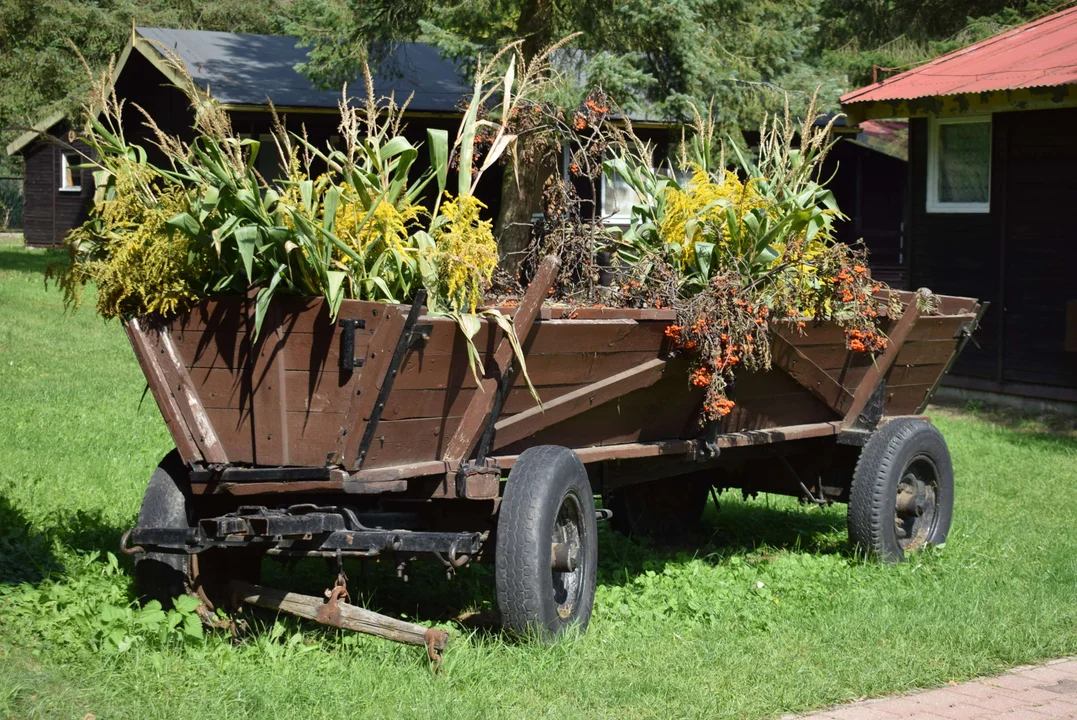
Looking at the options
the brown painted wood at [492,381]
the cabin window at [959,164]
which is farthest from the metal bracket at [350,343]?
the cabin window at [959,164]

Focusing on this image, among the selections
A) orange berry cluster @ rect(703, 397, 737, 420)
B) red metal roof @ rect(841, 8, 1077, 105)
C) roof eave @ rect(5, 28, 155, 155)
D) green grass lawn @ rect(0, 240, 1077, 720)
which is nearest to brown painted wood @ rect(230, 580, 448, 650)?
green grass lawn @ rect(0, 240, 1077, 720)

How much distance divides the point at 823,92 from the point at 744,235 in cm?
921

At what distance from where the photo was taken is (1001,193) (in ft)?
41.3

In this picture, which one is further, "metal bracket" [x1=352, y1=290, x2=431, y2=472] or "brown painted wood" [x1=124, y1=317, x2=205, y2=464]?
"brown painted wood" [x1=124, y1=317, x2=205, y2=464]

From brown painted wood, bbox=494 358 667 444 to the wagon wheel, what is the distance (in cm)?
116

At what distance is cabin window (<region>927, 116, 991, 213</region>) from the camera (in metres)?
13.0

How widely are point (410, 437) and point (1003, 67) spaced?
9861 mm

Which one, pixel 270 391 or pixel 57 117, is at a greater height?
pixel 57 117

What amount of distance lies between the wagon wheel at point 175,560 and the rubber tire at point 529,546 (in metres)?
1.13

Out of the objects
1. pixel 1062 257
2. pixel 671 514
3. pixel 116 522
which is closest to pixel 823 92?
pixel 1062 257

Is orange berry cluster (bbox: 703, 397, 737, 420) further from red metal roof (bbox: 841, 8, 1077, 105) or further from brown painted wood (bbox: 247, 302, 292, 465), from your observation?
red metal roof (bbox: 841, 8, 1077, 105)

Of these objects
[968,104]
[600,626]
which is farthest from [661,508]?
[968,104]

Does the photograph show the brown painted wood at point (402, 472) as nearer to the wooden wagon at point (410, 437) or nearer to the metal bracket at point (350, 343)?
the wooden wagon at point (410, 437)

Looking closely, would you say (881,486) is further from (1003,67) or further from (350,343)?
(1003,67)
